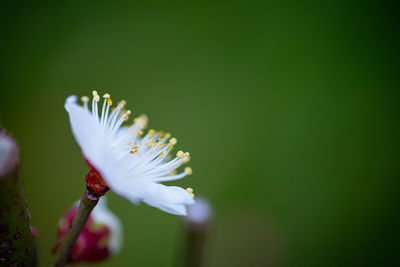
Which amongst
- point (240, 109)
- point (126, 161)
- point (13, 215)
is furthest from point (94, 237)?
point (240, 109)

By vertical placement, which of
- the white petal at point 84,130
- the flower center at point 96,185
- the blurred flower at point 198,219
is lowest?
the blurred flower at point 198,219

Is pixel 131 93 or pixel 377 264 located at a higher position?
pixel 131 93

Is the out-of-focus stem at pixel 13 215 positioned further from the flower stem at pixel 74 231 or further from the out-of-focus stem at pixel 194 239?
the out-of-focus stem at pixel 194 239

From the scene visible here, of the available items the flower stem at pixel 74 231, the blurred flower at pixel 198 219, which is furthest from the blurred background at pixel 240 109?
the flower stem at pixel 74 231

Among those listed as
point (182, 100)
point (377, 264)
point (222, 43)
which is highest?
point (222, 43)

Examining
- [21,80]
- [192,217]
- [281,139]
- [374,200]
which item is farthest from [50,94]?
[374,200]

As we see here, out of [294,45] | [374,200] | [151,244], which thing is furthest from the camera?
[294,45]

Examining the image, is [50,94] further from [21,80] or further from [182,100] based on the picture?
[182,100]
